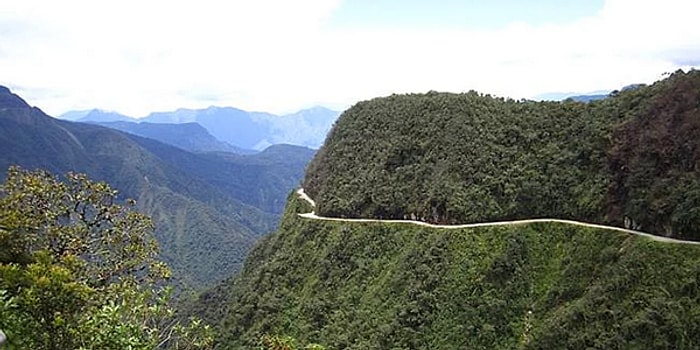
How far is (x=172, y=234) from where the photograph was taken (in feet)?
608

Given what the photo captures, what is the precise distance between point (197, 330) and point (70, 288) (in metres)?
7.14

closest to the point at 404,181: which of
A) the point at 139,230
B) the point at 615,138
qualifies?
the point at 615,138

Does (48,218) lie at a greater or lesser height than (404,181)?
greater

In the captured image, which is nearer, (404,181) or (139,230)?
(139,230)

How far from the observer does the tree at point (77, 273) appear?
12.0 metres

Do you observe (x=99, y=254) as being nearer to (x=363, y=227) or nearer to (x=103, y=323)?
(x=103, y=323)

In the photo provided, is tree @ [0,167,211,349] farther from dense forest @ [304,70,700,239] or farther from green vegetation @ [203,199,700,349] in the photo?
dense forest @ [304,70,700,239]

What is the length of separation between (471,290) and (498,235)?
546 cm

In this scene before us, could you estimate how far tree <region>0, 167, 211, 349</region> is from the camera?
39.4ft

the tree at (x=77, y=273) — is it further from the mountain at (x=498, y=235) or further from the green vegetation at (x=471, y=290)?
the mountain at (x=498, y=235)

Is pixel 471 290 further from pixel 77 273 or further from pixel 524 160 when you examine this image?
pixel 77 273

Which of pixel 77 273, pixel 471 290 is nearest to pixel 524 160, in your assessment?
pixel 471 290

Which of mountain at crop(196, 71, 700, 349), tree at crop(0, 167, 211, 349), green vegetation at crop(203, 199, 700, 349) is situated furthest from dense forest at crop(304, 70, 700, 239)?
tree at crop(0, 167, 211, 349)

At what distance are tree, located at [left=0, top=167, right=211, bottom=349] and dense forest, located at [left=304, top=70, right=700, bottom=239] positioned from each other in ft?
117
